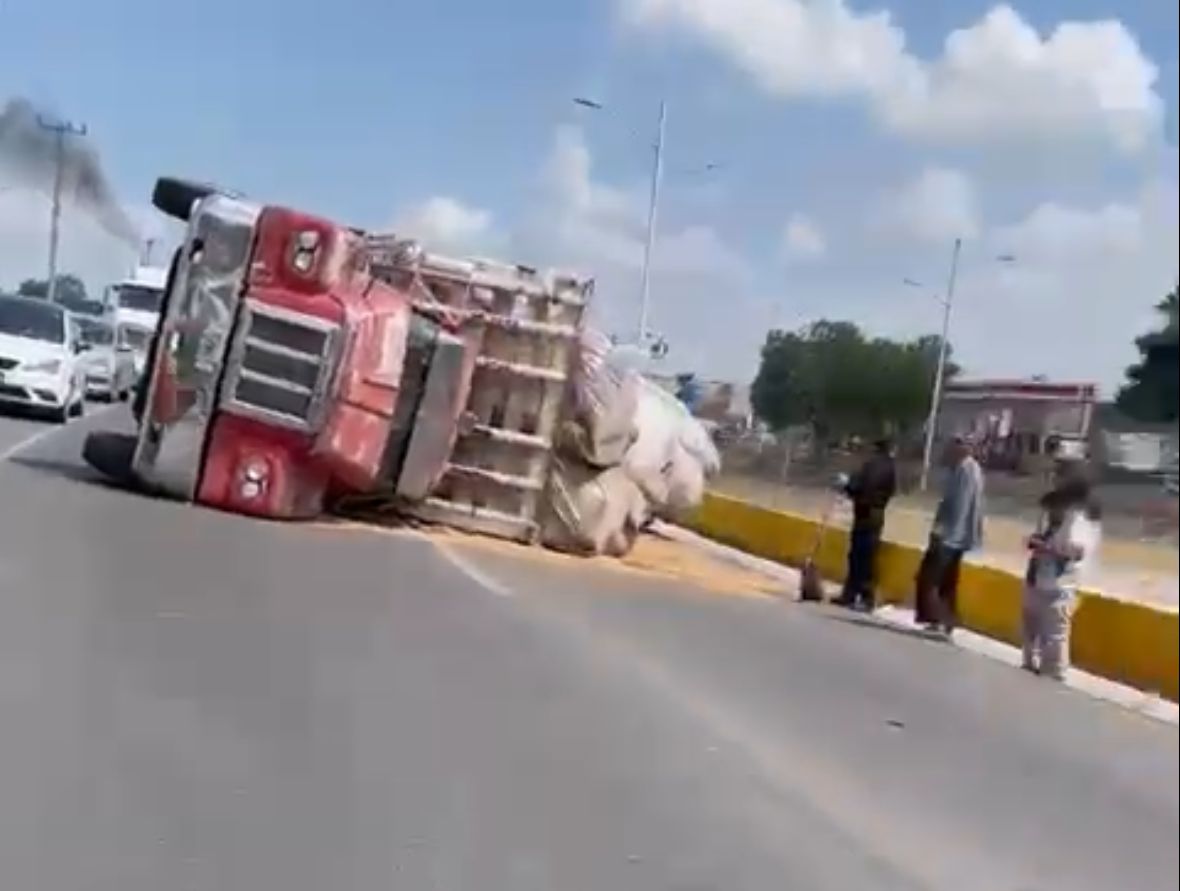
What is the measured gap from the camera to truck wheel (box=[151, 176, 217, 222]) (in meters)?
5.01

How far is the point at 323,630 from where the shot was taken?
909 cm

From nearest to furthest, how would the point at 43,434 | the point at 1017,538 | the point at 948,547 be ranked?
the point at 1017,538 → the point at 948,547 → the point at 43,434

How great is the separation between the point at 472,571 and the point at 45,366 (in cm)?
315

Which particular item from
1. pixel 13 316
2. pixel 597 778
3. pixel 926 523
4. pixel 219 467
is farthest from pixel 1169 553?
pixel 219 467

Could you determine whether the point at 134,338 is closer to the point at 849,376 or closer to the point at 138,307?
the point at 138,307

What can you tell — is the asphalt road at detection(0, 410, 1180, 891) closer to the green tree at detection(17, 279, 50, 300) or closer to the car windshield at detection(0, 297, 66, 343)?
the car windshield at detection(0, 297, 66, 343)

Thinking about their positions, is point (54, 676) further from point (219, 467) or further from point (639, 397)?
point (639, 397)

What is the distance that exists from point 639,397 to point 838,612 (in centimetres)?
222

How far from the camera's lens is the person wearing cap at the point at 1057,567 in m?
5.28

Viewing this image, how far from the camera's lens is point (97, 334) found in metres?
10.4

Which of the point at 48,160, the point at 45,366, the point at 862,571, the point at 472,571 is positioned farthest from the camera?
the point at 862,571

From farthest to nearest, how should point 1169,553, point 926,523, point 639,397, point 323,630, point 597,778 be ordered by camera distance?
point 639,397, point 926,523, point 323,630, point 597,778, point 1169,553

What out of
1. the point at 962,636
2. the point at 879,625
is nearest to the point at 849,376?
the point at 962,636

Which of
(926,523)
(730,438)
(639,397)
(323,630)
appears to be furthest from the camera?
(639,397)
